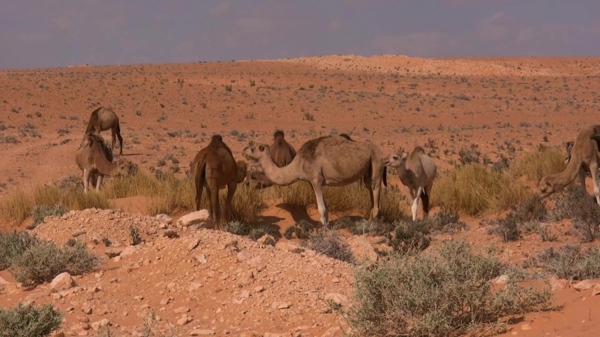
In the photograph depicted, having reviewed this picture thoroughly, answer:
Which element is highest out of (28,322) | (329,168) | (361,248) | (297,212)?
(329,168)

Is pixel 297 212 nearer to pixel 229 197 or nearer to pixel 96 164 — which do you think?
pixel 229 197

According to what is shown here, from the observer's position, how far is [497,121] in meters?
44.0

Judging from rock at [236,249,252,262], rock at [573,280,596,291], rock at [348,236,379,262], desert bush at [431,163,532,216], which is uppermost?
rock at [573,280,596,291]

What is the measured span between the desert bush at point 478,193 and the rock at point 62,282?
9675 millimetres

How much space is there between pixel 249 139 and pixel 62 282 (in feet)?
79.9

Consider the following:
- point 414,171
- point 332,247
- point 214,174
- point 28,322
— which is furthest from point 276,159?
point 28,322

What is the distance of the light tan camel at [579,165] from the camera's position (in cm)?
1406

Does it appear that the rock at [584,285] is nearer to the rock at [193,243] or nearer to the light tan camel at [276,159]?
the rock at [193,243]

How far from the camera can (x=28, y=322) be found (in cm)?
671

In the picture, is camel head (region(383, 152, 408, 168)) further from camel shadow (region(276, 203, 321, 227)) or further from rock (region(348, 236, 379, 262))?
rock (region(348, 236, 379, 262))

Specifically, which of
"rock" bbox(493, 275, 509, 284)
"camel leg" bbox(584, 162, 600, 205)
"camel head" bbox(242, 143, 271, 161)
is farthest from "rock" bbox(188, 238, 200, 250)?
"camel leg" bbox(584, 162, 600, 205)

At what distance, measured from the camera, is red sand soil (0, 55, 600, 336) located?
7.72 metres

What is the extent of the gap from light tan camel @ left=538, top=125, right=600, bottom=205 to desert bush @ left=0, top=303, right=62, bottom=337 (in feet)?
32.9

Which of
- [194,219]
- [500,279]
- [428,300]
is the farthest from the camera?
[194,219]
